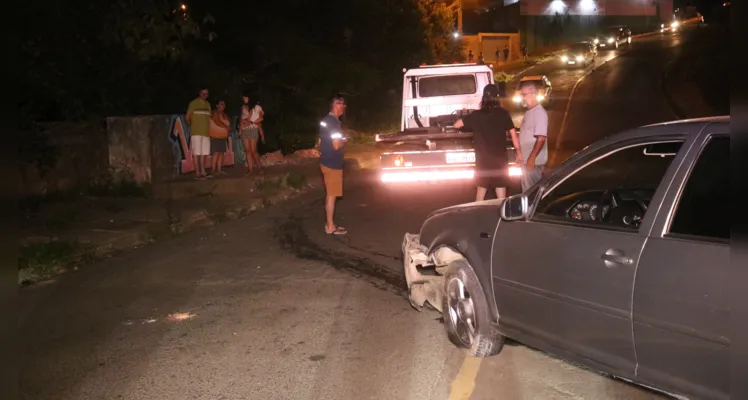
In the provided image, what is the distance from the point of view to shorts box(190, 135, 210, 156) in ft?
48.4

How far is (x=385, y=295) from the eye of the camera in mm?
7031

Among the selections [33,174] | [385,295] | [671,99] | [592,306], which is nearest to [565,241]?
[592,306]

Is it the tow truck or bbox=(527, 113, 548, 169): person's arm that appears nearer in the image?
bbox=(527, 113, 548, 169): person's arm

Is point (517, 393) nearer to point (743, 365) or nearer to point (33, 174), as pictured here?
point (743, 365)

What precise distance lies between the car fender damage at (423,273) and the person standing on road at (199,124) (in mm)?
9231

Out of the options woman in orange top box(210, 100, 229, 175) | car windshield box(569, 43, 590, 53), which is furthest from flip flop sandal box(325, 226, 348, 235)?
car windshield box(569, 43, 590, 53)

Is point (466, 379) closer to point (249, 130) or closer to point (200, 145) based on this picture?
point (200, 145)

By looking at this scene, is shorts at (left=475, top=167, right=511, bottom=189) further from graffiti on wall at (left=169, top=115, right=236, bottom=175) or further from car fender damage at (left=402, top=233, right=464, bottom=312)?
graffiti on wall at (left=169, top=115, right=236, bottom=175)

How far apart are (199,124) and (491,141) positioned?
750 centimetres

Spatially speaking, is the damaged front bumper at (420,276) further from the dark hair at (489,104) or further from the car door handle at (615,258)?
the dark hair at (489,104)

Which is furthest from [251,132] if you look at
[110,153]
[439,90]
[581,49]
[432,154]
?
[581,49]

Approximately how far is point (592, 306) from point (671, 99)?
1291 inches

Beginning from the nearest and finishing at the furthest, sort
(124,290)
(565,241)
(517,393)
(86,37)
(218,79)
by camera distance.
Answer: (565,241)
(517,393)
(124,290)
(86,37)
(218,79)

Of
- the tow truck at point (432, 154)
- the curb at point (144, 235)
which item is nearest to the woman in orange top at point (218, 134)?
the curb at point (144, 235)
